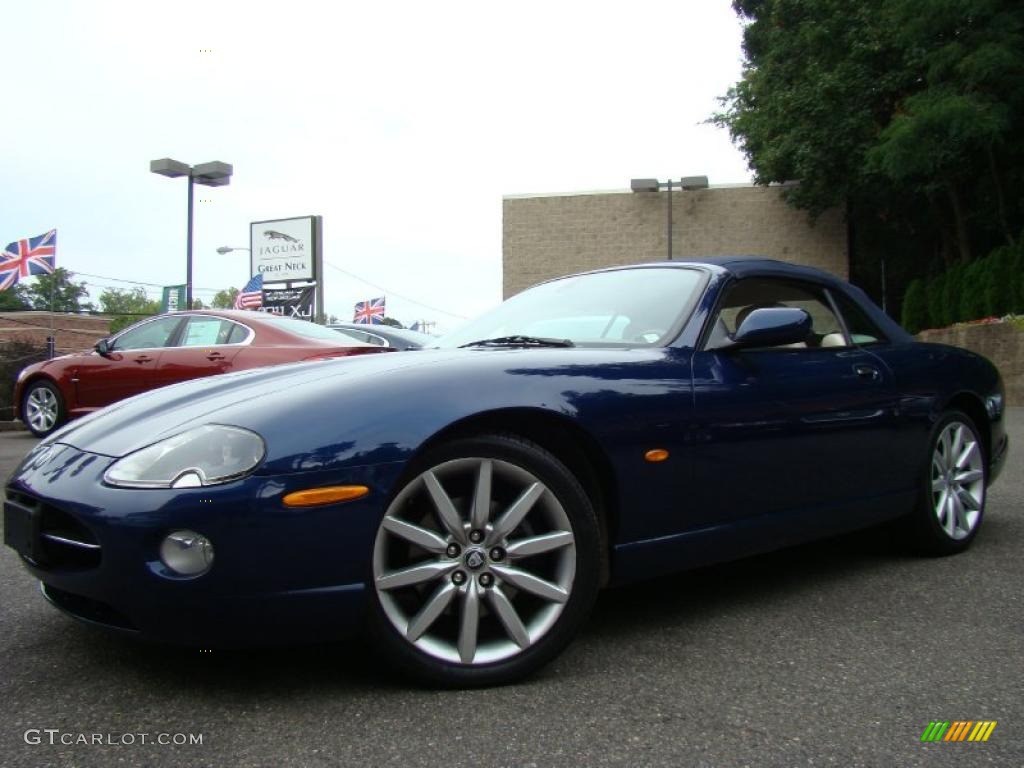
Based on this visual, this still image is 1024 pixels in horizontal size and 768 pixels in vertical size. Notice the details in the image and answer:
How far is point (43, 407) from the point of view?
32.1ft

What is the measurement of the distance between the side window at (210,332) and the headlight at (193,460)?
6514 millimetres

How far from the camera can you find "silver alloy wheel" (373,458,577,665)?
90.0 inches

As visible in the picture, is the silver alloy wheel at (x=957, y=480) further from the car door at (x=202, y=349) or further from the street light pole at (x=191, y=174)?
the street light pole at (x=191, y=174)

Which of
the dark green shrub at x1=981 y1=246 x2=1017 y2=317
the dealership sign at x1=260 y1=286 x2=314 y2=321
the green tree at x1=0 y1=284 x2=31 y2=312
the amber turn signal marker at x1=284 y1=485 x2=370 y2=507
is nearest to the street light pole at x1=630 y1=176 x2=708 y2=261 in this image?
the dark green shrub at x1=981 y1=246 x2=1017 y2=317

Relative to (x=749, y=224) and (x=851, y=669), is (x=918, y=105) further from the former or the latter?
(x=851, y=669)

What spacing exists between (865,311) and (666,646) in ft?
6.60

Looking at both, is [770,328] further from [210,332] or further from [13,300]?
[13,300]

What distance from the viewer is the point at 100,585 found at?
7.07 ft

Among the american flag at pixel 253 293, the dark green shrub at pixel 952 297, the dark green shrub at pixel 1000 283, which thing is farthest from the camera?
the american flag at pixel 253 293

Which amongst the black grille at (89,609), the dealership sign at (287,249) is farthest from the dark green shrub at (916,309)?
the black grille at (89,609)

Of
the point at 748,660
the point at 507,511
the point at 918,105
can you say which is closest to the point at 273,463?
the point at 507,511

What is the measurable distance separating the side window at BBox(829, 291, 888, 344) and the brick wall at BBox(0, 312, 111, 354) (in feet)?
101

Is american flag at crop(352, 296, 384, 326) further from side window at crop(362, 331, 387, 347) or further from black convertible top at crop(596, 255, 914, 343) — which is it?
black convertible top at crop(596, 255, 914, 343)

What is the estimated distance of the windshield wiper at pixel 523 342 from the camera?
3090 millimetres
